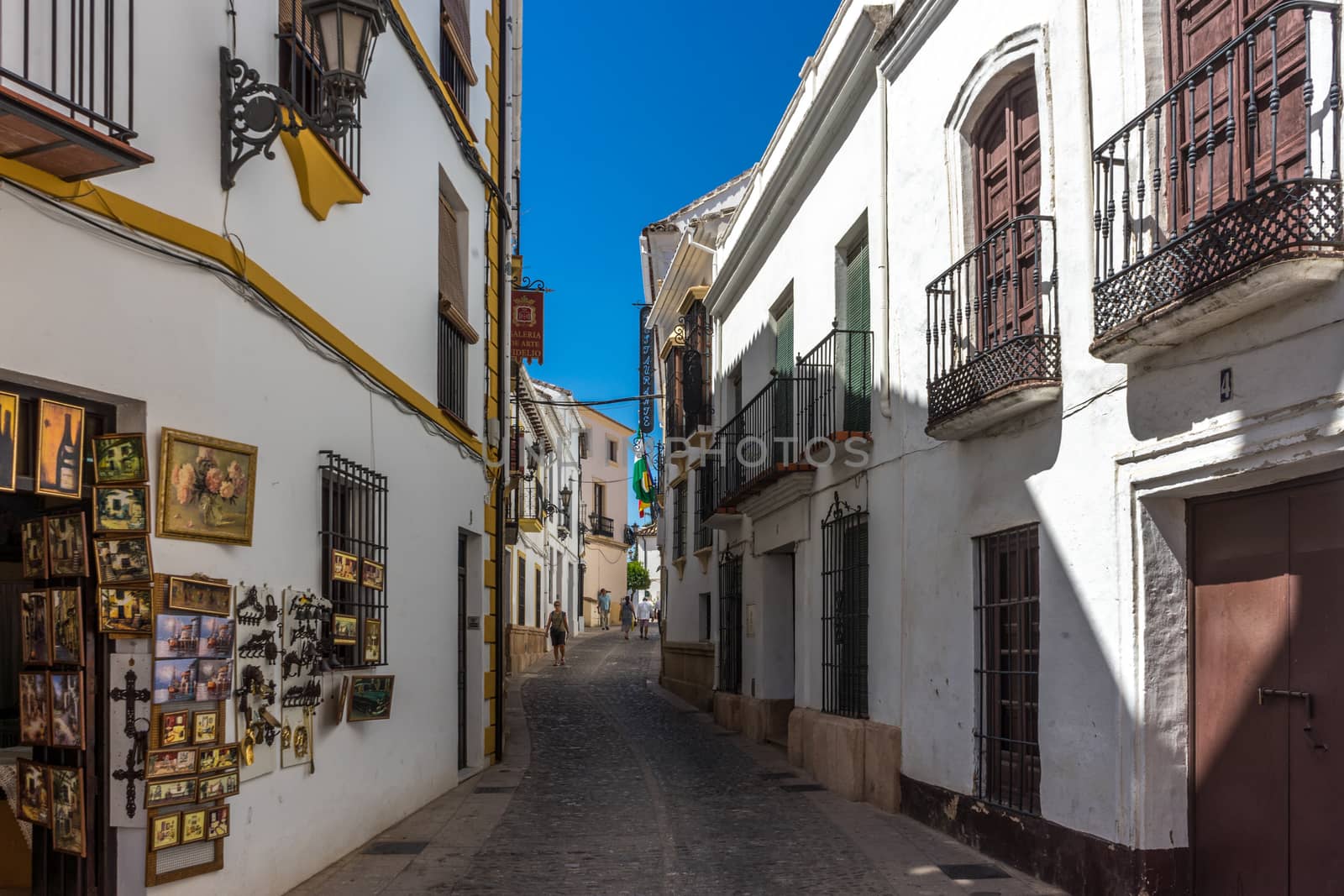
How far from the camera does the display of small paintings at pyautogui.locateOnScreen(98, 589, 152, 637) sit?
496 cm

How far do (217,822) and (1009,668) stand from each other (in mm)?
4638

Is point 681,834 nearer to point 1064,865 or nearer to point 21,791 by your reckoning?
point 1064,865

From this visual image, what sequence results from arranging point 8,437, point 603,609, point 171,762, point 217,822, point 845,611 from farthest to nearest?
point 603,609, point 845,611, point 217,822, point 171,762, point 8,437

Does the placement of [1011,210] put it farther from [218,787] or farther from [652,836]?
[218,787]

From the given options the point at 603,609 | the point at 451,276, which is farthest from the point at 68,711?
the point at 603,609

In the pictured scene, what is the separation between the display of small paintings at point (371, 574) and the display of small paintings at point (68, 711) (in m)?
2.58

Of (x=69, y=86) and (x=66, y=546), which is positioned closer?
(x=69, y=86)

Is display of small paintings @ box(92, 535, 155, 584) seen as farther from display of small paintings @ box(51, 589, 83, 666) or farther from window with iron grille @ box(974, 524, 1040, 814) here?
window with iron grille @ box(974, 524, 1040, 814)

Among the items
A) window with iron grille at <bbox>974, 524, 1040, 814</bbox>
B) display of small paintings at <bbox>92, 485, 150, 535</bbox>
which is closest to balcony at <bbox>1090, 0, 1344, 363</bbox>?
window with iron grille at <bbox>974, 524, 1040, 814</bbox>

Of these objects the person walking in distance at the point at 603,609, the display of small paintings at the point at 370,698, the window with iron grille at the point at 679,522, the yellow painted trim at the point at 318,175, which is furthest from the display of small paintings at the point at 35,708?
the person walking in distance at the point at 603,609

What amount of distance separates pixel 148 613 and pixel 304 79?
314 cm

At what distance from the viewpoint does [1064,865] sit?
6.39 metres

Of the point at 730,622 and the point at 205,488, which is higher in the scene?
the point at 205,488

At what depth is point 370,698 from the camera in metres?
7.72
